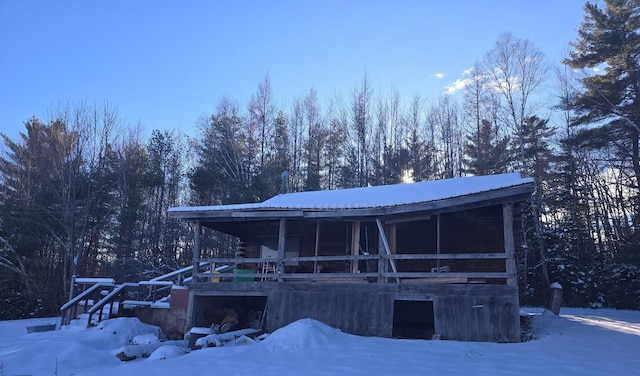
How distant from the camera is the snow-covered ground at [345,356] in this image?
7445 millimetres

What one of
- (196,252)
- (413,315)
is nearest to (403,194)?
(413,315)

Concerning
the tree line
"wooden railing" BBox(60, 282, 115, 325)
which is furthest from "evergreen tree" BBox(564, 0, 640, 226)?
"wooden railing" BBox(60, 282, 115, 325)

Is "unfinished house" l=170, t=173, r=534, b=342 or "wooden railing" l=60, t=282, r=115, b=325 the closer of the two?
"unfinished house" l=170, t=173, r=534, b=342

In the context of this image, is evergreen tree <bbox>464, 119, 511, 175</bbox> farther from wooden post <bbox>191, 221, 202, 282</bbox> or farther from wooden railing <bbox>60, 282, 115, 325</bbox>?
wooden railing <bbox>60, 282, 115, 325</bbox>

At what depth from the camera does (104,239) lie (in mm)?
33156

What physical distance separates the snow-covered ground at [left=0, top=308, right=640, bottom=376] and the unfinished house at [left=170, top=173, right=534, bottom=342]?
1.34 metres

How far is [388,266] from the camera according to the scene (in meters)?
13.6

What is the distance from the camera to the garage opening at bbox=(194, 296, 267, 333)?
1438 centimetres

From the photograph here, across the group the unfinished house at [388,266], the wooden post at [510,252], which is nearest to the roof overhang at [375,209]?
the unfinished house at [388,266]

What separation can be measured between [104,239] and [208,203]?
8297 millimetres

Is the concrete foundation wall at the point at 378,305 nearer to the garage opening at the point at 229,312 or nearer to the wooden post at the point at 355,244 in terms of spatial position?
the garage opening at the point at 229,312

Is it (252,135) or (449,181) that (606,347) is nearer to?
(449,181)

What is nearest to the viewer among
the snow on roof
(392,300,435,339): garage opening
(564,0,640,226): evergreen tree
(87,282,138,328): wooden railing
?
the snow on roof

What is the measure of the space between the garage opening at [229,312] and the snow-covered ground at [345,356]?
7.31ft
